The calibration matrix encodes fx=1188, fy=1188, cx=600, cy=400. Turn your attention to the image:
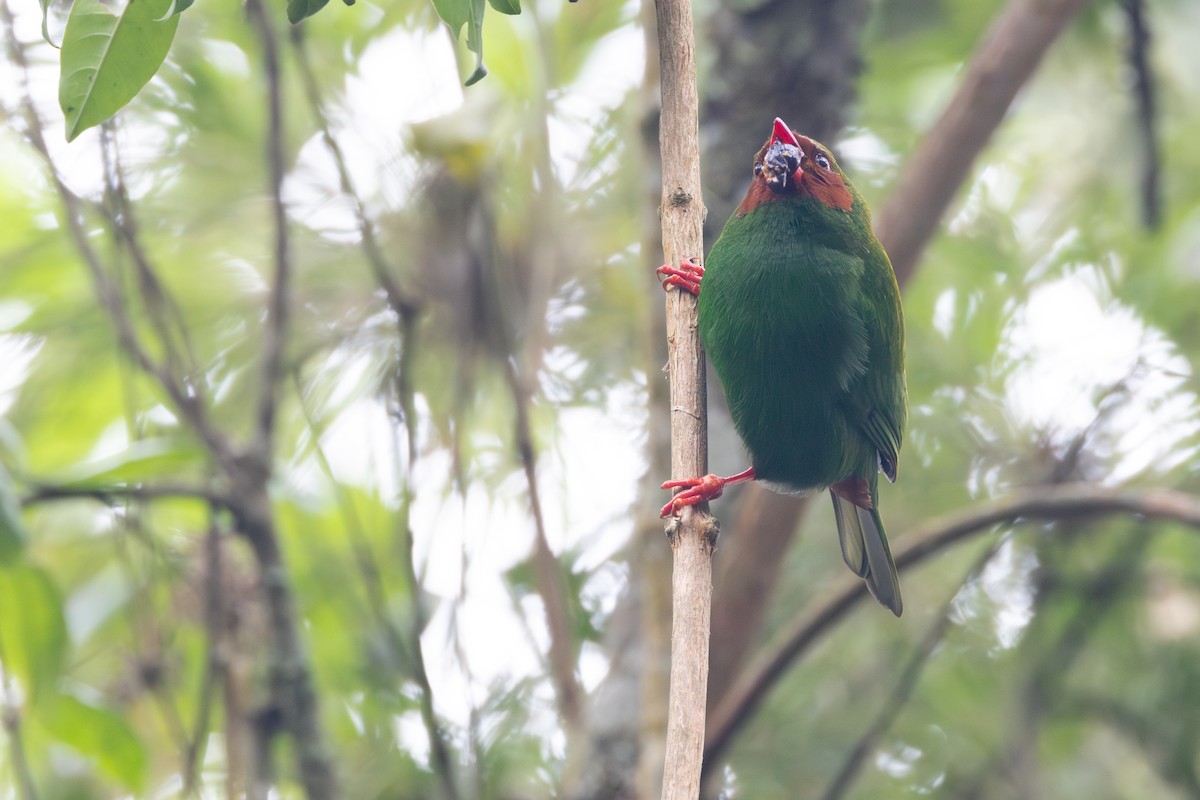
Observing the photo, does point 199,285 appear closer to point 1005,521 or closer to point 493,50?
point 493,50

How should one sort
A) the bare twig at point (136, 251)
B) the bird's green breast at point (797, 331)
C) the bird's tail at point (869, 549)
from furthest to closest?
the bare twig at point (136, 251)
the bird's tail at point (869, 549)
the bird's green breast at point (797, 331)

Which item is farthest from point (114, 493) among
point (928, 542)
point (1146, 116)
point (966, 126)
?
point (1146, 116)

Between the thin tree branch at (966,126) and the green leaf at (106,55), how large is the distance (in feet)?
6.74

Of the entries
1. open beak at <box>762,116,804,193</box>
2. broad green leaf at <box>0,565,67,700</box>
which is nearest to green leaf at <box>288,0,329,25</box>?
open beak at <box>762,116,804,193</box>

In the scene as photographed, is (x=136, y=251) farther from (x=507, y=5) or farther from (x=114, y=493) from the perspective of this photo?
(x=507, y=5)

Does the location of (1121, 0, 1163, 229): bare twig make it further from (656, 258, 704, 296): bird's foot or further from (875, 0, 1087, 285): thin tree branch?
(656, 258, 704, 296): bird's foot

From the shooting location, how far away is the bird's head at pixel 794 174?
2.69m

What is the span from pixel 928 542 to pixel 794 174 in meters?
1.06

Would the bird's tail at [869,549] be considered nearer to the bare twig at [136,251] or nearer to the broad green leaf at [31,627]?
the bare twig at [136,251]

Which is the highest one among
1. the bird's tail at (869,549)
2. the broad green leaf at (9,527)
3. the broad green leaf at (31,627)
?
the broad green leaf at (9,527)

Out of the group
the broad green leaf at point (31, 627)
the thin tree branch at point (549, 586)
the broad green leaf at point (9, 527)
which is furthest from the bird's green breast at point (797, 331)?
the broad green leaf at point (31, 627)

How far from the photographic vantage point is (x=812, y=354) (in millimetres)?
2699

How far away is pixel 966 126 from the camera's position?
313 cm

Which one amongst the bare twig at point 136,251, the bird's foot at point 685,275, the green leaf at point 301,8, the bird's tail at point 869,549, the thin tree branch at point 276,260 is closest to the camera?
the green leaf at point 301,8
